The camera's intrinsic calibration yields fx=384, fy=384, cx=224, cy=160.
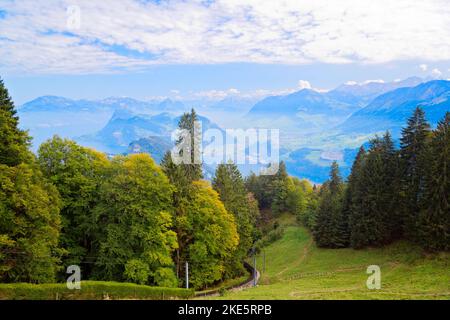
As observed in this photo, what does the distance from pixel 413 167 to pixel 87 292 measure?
41.4m

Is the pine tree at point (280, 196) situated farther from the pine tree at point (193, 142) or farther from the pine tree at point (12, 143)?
the pine tree at point (12, 143)

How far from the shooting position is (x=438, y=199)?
4362 cm

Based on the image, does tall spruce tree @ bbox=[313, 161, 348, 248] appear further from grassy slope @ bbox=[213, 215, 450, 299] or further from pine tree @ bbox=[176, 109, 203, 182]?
pine tree @ bbox=[176, 109, 203, 182]

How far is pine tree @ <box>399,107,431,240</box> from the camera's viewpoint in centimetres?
4728

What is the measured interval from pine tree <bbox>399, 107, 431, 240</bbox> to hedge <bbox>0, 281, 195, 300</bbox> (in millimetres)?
29796

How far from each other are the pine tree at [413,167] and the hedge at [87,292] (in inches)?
1173

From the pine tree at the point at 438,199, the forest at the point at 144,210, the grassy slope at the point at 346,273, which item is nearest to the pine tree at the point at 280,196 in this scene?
the grassy slope at the point at 346,273

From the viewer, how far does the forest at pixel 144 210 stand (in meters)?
31.7

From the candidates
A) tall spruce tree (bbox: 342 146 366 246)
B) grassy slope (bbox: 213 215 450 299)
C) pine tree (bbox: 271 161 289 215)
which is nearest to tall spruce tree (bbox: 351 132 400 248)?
tall spruce tree (bbox: 342 146 366 246)

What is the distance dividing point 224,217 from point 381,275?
18.9m

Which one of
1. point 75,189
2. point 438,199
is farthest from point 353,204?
point 75,189

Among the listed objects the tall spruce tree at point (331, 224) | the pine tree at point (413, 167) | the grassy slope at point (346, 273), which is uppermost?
the pine tree at point (413, 167)

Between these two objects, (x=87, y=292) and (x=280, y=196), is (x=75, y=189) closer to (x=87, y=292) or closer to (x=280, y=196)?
(x=87, y=292)
